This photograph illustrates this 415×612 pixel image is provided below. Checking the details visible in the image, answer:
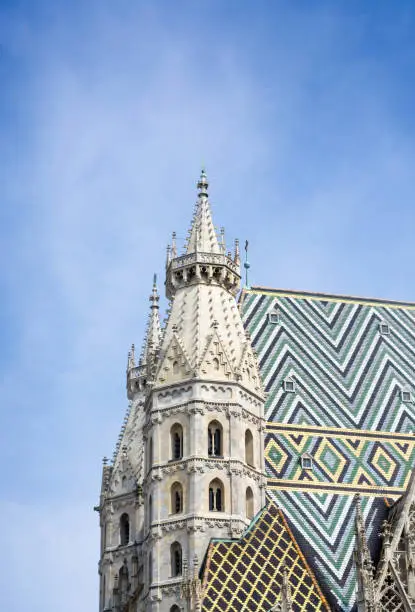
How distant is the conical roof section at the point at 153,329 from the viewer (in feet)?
139

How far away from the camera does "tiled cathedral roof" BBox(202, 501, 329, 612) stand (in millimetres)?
30609

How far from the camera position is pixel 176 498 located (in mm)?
32969

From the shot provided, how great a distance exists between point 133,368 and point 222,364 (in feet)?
35.5

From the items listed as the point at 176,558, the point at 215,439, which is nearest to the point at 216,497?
the point at 215,439

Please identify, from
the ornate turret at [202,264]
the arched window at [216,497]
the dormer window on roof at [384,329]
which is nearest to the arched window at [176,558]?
the arched window at [216,497]

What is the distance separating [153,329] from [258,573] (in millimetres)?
13518

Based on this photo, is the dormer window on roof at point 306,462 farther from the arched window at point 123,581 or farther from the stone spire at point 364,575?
the arched window at point 123,581

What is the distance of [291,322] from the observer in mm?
39531

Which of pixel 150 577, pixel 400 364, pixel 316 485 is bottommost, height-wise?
pixel 150 577

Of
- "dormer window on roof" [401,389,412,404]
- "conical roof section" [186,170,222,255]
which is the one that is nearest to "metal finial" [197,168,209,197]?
"conical roof section" [186,170,222,255]

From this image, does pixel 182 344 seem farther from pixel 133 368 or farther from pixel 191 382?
pixel 133 368

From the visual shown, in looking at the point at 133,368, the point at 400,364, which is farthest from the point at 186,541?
the point at 133,368

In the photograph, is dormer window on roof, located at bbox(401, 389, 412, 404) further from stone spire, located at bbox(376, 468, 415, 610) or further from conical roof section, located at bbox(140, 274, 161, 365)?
conical roof section, located at bbox(140, 274, 161, 365)

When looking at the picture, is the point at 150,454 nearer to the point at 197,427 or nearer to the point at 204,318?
the point at 197,427
